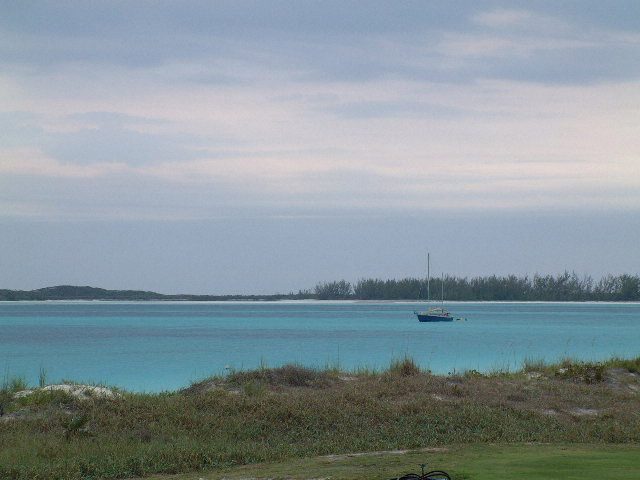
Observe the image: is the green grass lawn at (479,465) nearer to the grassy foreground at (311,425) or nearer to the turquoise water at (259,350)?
the grassy foreground at (311,425)

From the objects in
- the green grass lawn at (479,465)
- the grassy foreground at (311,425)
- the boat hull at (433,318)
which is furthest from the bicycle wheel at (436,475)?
the boat hull at (433,318)

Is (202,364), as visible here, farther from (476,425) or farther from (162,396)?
(476,425)

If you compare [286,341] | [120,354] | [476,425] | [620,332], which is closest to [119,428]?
[476,425]

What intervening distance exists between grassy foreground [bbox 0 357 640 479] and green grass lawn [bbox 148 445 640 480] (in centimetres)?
5

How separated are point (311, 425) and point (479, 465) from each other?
546 cm

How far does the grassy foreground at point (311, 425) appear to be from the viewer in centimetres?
1107

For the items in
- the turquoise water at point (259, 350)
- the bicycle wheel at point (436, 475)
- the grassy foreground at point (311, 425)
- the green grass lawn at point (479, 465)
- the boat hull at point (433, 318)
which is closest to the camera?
the bicycle wheel at point (436, 475)

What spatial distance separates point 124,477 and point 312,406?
5.01 metres

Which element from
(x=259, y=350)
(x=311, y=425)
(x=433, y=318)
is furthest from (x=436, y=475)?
(x=433, y=318)

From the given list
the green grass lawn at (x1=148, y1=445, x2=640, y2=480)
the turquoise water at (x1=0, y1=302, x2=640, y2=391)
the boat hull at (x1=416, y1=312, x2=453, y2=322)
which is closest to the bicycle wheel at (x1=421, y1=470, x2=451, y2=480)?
the green grass lawn at (x1=148, y1=445, x2=640, y2=480)

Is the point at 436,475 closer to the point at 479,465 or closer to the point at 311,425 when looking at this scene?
the point at 479,465

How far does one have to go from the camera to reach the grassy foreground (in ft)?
36.3

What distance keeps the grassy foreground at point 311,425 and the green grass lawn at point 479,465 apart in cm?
5

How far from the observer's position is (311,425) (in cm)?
1432
